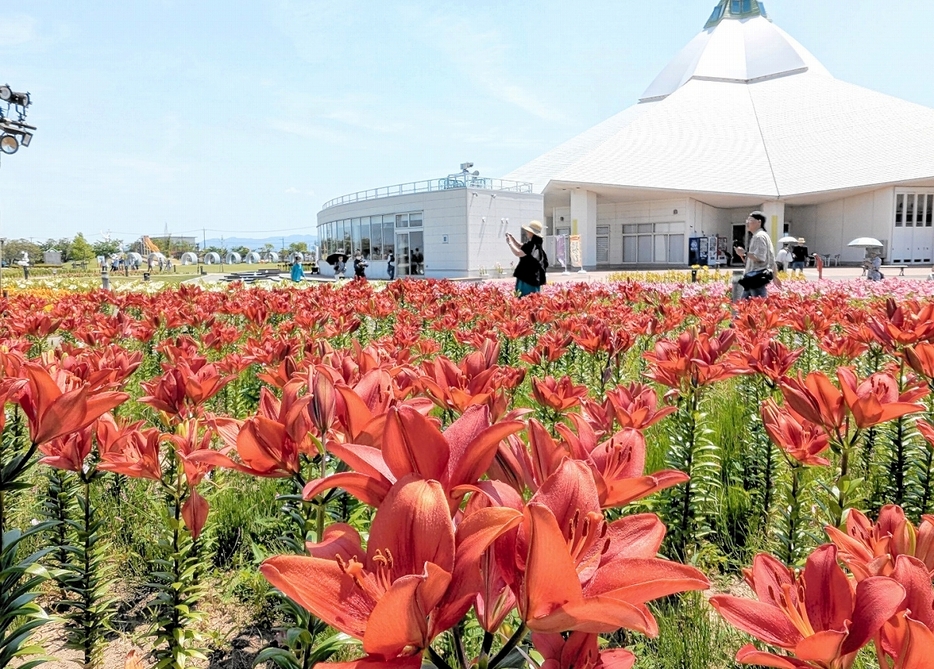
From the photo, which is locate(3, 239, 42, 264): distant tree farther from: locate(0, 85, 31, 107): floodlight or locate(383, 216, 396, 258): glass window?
locate(0, 85, 31, 107): floodlight

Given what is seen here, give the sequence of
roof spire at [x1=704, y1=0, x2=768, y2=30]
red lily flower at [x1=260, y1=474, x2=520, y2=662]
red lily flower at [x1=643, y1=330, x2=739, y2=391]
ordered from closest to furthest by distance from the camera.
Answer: red lily flower at [x1=260, y1=474, x2=520, y2=662] → red lily flower at [x1=643, y1=330, x2=739, y2=391] → roof spire at [x1=704, y1=0, x2=768, y2=30]

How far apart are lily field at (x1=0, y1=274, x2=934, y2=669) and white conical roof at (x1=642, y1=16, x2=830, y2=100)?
2283 inches

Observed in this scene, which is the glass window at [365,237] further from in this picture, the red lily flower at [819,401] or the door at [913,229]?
the red lily flower at [819,401]

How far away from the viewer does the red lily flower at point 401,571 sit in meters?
0.51

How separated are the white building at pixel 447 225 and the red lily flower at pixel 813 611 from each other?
26.4 m

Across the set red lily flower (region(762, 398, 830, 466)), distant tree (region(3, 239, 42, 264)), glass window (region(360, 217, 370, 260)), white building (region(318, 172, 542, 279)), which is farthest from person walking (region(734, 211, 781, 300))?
distant tree (region(3, 239, 42, 264))

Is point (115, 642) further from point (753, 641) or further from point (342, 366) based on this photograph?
point (753, 641)

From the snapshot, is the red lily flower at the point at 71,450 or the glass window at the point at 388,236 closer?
the red lily flower at the point at 71,450

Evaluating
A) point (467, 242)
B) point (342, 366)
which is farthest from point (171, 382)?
point (467, 242)

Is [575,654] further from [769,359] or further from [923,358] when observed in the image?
[769,359]

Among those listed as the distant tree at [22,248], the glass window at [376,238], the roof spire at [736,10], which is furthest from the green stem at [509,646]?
the distant tree at [22,248]

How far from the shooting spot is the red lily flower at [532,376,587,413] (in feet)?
5.50

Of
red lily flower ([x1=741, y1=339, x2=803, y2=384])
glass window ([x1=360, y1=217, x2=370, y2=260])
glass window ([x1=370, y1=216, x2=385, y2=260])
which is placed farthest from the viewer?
glass window ([x1=360, y1=217, x2=370, y2=260])

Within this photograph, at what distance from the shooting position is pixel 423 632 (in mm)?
515
